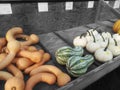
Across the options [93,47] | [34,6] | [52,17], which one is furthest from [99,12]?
[93,47]

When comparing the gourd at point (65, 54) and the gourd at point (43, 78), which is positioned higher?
the gourd at point (65, 54)

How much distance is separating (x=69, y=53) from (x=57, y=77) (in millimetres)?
203

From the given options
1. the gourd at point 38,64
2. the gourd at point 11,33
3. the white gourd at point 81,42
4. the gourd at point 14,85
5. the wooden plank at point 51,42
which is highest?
the gourd at point 11,33

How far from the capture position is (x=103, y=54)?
1002 mm

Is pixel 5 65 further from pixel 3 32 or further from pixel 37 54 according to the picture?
pixel 3 32

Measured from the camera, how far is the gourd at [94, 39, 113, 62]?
1.00 metres

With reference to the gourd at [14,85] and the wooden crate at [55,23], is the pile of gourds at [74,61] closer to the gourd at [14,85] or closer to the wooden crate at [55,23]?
the wooden crate at [55,23]

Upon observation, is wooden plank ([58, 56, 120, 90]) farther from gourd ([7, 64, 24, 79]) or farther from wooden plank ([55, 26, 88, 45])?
wooden plank ([55, 26, 88, 45])

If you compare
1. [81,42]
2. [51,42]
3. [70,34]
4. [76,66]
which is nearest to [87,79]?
[76,66]

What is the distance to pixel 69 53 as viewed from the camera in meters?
0.94

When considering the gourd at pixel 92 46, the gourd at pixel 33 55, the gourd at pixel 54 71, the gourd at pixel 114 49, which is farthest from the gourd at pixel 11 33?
the gourd at pixel 114 49

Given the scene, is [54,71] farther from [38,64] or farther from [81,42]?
[81,42]

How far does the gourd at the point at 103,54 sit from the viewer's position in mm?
997

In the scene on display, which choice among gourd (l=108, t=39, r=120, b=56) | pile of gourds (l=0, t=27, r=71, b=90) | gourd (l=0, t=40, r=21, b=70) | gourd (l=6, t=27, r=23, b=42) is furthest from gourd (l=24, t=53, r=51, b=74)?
gourd (l=108, t=39, r=120, b=56)
